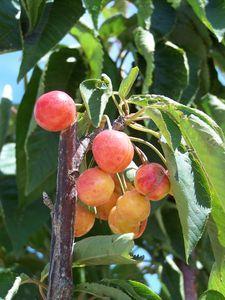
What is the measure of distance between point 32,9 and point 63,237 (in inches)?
24.7

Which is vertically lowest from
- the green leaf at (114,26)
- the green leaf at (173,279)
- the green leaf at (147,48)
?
the green leaf at (173,279)

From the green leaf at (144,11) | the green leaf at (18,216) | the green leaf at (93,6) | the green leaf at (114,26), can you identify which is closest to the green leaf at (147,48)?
the green leaf at (144,11)

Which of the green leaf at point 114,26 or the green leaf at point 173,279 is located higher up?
the green leaf at point 114,26

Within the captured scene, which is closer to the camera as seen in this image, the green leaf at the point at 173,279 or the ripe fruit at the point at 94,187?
the ripe fruit at the point at 94,187

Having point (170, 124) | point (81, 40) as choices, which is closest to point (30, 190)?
point (81, 40)

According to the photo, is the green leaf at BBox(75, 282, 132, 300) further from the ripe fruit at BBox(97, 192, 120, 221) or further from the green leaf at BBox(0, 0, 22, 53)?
the green leaf at BBox(0, 0, 22, 53)

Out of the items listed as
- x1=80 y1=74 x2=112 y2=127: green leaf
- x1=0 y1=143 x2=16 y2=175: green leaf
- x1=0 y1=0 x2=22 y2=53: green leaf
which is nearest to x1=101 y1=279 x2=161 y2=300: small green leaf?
x1=80 y1=74 x2=112 y2=127: green leaf

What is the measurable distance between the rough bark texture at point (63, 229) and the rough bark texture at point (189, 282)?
2.64 feet

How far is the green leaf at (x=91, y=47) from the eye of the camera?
61.4 inches

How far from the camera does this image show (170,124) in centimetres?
86

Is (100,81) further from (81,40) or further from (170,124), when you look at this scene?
(81,40)

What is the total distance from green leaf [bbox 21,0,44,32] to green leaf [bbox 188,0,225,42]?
0.86 ft

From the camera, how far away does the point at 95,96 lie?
0.88 metres

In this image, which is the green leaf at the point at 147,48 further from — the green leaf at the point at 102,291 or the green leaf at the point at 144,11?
the green leaf at the point at 102,291
